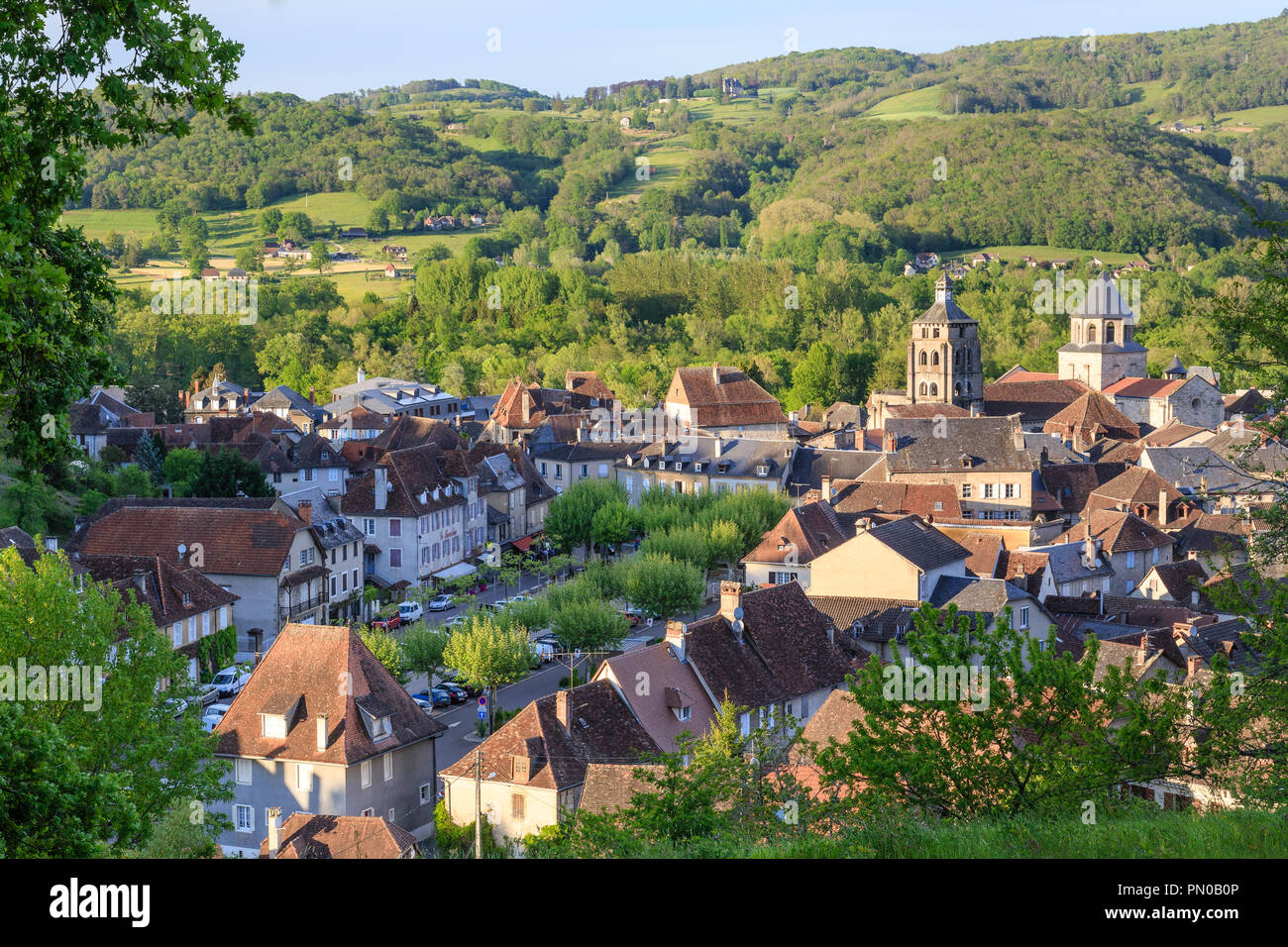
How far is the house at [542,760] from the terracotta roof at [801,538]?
77.7ft

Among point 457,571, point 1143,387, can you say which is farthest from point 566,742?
point 1143,387

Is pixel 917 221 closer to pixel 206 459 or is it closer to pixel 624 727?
pixel 206 459

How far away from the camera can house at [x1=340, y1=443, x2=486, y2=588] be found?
203 feet

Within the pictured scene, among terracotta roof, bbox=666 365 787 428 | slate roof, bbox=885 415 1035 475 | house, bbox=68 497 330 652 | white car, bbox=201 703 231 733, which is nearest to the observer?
white car, bbox=201 703 231 733

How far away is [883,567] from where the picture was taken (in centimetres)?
4781

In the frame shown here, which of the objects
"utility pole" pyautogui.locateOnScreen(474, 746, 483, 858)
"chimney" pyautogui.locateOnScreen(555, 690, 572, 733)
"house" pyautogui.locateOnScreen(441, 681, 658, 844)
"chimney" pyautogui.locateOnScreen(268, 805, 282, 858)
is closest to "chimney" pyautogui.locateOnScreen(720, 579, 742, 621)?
"house" pyautogui.locateOnScreen(441, 681, 658, 844)

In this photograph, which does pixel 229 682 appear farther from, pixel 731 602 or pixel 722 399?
pixel 722 399

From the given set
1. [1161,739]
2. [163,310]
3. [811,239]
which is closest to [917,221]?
[811,239]

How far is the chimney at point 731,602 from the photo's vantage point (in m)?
39.3

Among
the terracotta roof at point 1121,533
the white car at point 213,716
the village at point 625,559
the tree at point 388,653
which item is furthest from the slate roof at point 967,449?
the white car at point 213,716

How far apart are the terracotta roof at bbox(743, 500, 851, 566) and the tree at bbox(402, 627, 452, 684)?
1615 cm

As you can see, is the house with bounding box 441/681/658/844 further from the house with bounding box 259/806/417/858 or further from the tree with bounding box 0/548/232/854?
the tree with bounding box 0/548/232/854
